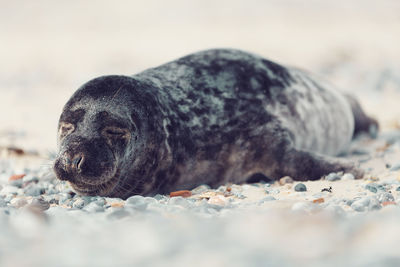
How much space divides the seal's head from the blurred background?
2.75 metres

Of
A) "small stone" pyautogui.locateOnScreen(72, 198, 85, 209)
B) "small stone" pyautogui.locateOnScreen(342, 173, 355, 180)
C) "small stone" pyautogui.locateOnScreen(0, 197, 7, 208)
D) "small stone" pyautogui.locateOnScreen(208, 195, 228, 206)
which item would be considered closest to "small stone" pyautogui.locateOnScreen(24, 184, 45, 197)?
"small stone" pyautogui.locateOnScreen(0, 197, 7, 208)

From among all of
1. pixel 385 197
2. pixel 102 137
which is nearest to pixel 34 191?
pixel 102 137

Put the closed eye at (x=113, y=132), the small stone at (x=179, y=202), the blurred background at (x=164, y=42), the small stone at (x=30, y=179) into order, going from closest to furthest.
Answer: the small stone at (x=179, y=202) < the closed eye at (x=113, y=132) < the small stone at (x=30, y=179) < the blurred background at (x=164, y=42)

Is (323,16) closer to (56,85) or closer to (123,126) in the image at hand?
(56,85)

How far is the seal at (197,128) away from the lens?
2.89 meters

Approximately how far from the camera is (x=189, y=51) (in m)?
13.3

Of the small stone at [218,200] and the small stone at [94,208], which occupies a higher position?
the small stone at [94,208]

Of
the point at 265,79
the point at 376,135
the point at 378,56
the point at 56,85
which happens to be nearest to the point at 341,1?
the point at 378,56

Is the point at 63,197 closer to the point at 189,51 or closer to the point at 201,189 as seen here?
the point at 201,189

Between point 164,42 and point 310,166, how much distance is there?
12.0m

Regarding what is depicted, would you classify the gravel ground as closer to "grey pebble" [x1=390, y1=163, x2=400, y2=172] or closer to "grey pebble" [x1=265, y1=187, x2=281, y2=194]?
"grey pebble" [x1=265, y1=187, x2=281, y2=194]

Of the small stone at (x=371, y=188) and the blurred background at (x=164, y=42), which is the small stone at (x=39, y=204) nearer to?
the small stone at (x=371, y=188)

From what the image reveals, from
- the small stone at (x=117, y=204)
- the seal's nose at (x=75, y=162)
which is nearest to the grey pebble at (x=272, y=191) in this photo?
the small stone at (x=117, y=204)

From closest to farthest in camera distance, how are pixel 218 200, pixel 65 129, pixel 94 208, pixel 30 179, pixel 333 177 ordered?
pixel 94 208
pixel 218 200
pixel 65 129
pixel 333 177
pixel 30 179
